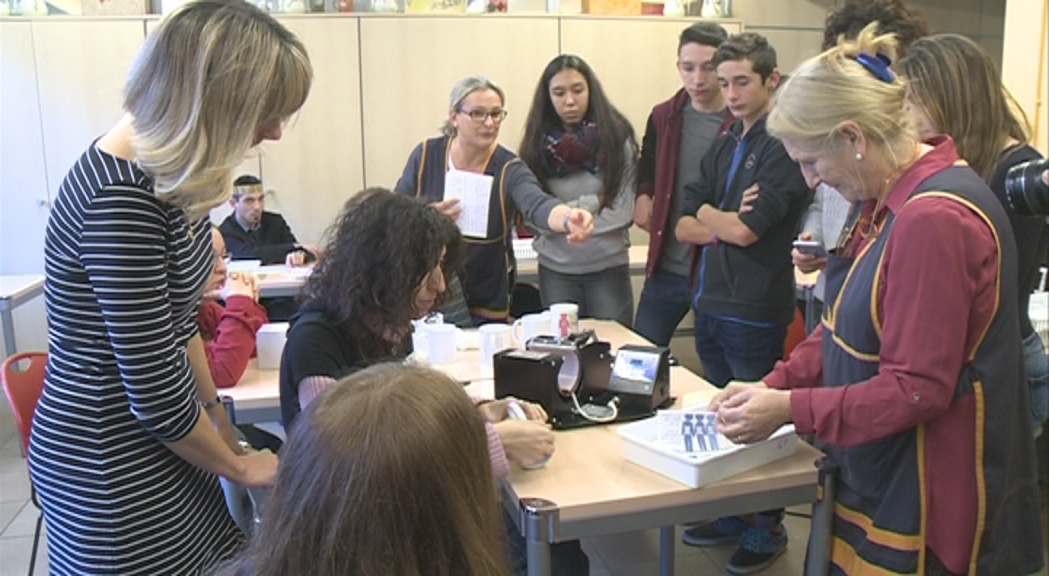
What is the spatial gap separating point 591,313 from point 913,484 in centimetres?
183

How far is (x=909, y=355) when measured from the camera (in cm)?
137

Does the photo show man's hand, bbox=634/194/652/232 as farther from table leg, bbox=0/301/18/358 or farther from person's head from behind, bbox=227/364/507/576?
table leg, bbox=0/301/18/358

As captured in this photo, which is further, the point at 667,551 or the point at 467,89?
the point at 467,89

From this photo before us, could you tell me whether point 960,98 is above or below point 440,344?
above

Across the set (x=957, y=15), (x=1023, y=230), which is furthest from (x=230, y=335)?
(x=957, y=15)

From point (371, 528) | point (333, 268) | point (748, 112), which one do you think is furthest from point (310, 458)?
point (748, 112)

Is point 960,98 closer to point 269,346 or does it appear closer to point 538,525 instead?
point 538,525

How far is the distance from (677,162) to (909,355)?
1780mm

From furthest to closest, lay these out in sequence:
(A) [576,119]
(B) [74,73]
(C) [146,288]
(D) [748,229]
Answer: (B) [74,73] → (A) [576,119] → (D) [748,229] → (C) [146,288]

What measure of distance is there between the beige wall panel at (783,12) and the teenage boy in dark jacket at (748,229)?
3.02 metres

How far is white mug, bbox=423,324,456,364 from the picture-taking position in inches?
95.1

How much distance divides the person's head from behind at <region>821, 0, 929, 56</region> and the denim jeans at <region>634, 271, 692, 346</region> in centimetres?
92

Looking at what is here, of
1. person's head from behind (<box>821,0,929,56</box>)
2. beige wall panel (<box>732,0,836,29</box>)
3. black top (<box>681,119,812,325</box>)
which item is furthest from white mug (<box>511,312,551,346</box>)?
beige wall panel (<box>732,0,836,29</box>)

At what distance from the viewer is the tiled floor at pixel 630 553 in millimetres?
2809
